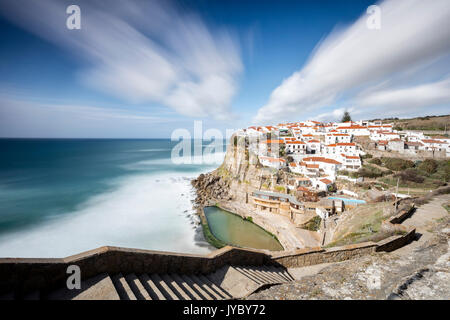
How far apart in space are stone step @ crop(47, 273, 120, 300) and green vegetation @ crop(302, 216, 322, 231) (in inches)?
680

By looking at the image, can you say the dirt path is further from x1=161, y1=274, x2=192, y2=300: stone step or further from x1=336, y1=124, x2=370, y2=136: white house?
x1=336, y1=124, x2=370, y2=136: white house

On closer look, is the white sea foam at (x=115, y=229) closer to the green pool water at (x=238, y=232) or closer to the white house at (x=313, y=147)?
the green pool water at (x=238, y=232)

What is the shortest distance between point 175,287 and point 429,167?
31810 mm

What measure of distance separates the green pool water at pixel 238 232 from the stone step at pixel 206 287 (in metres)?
11.4

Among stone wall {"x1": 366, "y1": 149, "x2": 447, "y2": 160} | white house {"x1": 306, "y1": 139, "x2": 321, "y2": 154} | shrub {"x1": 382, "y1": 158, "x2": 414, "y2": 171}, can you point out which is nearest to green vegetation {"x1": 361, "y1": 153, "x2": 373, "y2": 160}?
stone wall {"x1": 366, "y1": 149, "x2": 447, "y2": 160}

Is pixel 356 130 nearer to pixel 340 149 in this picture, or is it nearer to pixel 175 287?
pixel 340 149

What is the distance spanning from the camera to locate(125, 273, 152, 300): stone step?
356 cm

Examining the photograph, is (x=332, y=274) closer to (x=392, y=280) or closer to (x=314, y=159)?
(x=392, y=280)

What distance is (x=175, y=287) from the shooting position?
4230mm

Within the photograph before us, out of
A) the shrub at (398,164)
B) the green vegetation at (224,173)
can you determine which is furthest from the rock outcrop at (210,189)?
the shrub at (398,164)

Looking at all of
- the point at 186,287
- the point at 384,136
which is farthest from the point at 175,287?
the point at 384,136

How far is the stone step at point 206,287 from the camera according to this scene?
4.38 metres
